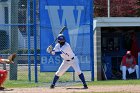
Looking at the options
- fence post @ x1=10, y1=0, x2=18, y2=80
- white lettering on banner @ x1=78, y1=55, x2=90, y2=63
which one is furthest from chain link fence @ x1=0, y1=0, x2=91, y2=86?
white lettering on banner @ x1=78, y1=55, x2=90, y2=63

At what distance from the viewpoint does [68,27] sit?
21.4 m

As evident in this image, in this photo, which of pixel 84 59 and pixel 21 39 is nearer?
pixel 84 59

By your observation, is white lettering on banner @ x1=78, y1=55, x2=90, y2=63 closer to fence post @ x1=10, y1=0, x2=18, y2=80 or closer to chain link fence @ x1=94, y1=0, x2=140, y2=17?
fence post @ x1=10, y1=0, x2=18, y2=80

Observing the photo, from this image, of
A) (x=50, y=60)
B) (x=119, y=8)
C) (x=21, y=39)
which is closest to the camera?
(x=50, y=60)

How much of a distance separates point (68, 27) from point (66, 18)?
1.24 ft

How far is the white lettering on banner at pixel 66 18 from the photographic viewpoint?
21266 millimetres

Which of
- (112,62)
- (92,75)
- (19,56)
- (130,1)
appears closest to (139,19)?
(112,62)

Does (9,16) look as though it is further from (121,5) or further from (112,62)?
(121,5)

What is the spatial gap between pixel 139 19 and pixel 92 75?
Answer: 4.27 meters

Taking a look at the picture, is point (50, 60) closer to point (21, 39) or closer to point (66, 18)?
point (21, 39)

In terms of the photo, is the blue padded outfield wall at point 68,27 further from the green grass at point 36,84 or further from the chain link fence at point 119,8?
the chain link fence at point 119,8

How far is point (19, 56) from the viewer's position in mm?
22047

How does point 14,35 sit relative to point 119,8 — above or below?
below

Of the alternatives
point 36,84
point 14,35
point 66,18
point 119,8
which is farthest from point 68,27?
point 119,8
